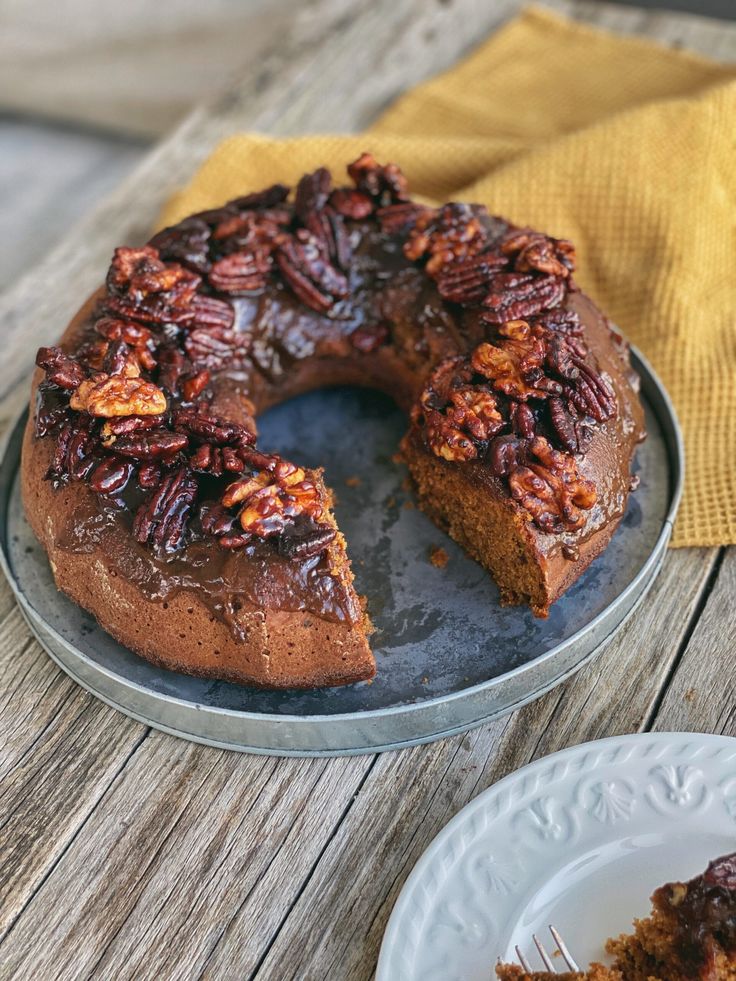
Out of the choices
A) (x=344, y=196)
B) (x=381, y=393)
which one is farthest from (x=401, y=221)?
(x=381, y=393)

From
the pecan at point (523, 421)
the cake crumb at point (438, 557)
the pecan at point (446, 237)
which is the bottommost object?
the cake crumb at point (438, 557)

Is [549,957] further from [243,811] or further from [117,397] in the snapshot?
[117,397]

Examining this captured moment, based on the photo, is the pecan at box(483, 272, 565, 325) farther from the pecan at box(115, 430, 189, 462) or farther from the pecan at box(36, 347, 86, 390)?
the pecan at box(36, 347, 86, 390)

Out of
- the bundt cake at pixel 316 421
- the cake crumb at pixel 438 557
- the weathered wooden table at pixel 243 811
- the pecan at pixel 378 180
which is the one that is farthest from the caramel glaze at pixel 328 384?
the weathered wooden table at pixel 243 811

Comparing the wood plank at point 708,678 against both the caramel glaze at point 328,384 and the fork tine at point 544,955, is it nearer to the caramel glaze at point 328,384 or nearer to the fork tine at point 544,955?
the caramel glaze at point 328,384

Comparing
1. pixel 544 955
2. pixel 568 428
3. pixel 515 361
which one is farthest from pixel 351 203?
pixel 544 955

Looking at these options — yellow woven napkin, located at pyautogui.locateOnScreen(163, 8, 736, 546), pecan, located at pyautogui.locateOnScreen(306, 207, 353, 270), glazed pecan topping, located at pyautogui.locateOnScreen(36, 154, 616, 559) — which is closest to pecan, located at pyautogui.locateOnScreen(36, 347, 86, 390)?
glazed pecan topping, located at pyautogui.locateOnScreen(36, 154, 616, 559)

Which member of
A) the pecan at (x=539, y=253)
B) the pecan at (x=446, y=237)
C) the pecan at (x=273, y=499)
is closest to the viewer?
Answer: the pecan at (x=273, y=499)
